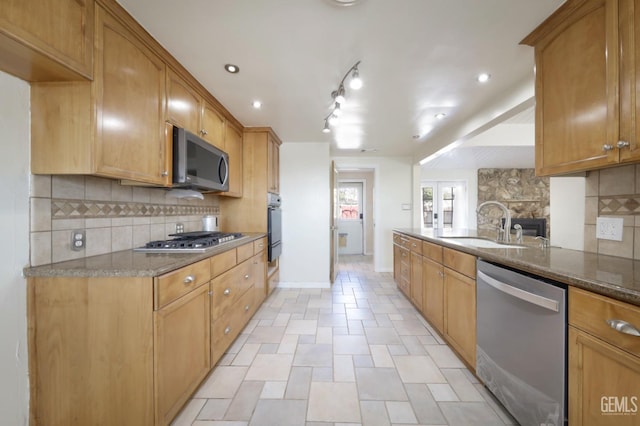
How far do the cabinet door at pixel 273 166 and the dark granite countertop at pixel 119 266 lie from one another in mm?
1996

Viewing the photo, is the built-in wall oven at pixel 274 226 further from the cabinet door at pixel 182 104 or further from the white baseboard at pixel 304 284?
the cabinet door at pixel 182 104

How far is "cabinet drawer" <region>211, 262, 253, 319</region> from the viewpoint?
1753 mm

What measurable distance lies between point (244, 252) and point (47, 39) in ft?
5.85

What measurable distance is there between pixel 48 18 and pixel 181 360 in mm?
1704

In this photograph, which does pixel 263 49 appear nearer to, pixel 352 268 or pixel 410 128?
pixel 410 128

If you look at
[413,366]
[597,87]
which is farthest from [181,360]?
[597,87]

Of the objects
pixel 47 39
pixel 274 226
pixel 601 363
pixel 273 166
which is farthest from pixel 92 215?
pixel 601 363

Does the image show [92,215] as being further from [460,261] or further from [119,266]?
[460,261]

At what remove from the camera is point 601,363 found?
2.97 ft

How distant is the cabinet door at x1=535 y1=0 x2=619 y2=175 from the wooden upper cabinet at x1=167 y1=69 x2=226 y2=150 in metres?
2.47

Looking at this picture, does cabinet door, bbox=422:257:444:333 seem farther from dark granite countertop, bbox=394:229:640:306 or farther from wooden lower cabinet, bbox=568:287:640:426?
wooden lower cabinet, bbox=568:287:640:426

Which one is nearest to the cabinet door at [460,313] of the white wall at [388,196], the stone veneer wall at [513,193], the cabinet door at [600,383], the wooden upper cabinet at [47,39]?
the cabinet door at [600,383]

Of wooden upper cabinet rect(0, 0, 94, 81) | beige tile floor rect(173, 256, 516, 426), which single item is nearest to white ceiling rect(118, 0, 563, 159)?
wooden upper cabinet rect(0, 0, 94, 81)

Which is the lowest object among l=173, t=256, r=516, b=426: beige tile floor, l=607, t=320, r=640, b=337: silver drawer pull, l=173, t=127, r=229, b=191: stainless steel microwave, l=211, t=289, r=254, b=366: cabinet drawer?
l=173, t=256, r=516, b=426: beige tile floor
